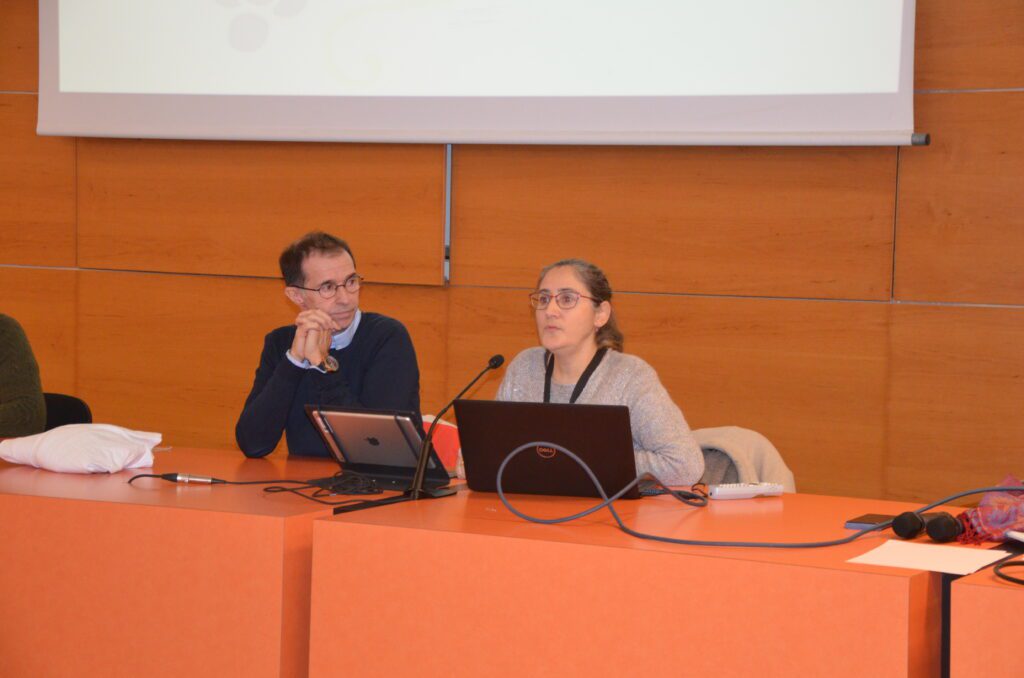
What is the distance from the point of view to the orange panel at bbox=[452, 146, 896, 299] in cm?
359

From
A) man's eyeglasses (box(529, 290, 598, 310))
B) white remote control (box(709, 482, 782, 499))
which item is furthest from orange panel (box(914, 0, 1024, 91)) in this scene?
white remote control (box(709, 482, 782, 499))

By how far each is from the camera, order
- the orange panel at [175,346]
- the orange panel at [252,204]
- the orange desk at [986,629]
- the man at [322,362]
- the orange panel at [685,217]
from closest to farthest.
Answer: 1. the orange desk at [986,629]
2. the man at [322,362]
3. the orange panel at [685,217]
4. the orange panel at [252,204]
5. the orange panel at [175,346]

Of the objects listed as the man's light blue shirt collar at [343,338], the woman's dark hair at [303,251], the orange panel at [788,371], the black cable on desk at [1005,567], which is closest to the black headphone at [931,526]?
the black cable on desk at [1005,567]

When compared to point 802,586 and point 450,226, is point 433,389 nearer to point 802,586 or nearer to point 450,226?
point 450,226

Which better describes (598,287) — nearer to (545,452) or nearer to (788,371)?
(545,452)

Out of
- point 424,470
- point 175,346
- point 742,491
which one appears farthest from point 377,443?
point 175,346

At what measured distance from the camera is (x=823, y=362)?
3.65 meters

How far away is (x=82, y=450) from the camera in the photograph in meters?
2.31

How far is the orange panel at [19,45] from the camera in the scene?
172 inches

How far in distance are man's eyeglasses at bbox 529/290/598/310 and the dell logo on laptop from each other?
1.82 feet

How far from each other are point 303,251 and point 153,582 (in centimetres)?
119

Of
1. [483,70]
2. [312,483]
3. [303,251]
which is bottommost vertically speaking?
[312,483]

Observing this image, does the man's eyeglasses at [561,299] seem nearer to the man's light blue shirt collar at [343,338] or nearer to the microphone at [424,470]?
the microphone at [424,470]

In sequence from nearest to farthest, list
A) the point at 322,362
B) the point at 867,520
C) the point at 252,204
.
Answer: the point at 867,520 → the point at 322,362 → the point at 252,204
